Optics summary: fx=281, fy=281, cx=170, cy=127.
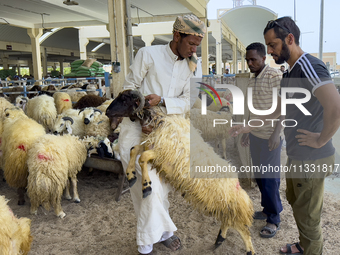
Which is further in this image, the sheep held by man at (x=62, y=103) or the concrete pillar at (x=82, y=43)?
the concrete pillar at (x=82, y=43)

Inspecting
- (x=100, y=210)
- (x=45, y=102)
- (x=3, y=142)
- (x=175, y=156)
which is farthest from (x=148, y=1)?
(x=175, y=156)

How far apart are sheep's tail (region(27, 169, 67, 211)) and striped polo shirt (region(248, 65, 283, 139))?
8.60ft

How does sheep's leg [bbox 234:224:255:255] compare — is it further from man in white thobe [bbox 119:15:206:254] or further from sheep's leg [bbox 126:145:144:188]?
sheep's leg [bbox 126:145:144:188]

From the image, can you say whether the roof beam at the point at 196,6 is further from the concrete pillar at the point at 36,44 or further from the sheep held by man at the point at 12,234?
the concrete pillar at the point at 36,44

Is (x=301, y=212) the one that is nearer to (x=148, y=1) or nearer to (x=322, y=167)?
(x=322, y=167)

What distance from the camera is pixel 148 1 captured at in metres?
10.9

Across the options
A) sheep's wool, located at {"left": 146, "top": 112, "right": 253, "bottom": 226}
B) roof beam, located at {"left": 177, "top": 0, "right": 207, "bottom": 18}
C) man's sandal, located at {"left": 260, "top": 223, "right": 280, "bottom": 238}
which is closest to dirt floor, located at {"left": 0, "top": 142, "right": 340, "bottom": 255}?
man's sandal, located at {"left": 260, "top": 223, "right": 280, "bottom": 238}

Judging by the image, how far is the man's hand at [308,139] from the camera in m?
2.06

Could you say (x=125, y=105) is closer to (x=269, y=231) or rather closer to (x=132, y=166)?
(x=132, y=166)

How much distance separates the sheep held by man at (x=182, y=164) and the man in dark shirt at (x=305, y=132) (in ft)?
1.74

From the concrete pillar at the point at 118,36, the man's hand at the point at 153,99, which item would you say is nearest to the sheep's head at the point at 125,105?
the man's hand at the point at 153,99

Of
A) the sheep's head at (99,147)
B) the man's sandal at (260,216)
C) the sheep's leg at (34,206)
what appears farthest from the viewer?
the sheep's head at (99,147)

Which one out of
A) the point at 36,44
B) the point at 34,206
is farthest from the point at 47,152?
the point at 36,44

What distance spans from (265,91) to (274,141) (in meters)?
0.57
